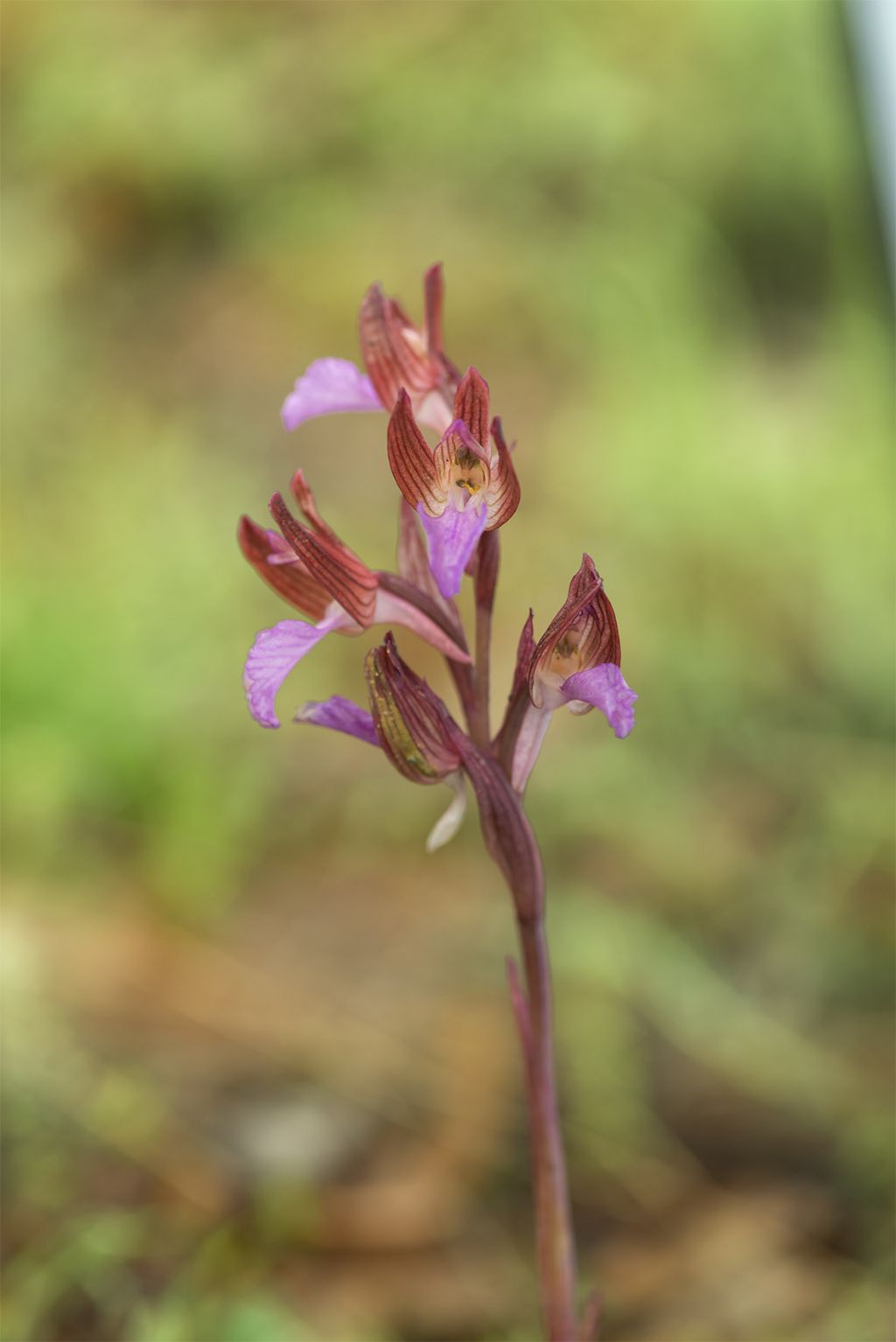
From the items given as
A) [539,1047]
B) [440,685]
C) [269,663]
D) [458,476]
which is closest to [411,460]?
[458,476]

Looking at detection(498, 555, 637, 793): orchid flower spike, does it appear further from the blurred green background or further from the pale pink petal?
the blurred green background

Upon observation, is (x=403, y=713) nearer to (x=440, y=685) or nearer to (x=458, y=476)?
(x=458, y=476)

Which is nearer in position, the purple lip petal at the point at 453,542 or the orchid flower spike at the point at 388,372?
the purple lip petal at the point at 453,542

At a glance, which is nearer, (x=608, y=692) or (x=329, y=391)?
(x=608, y=692)

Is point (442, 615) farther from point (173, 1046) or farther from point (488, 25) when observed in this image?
point (488, 25)

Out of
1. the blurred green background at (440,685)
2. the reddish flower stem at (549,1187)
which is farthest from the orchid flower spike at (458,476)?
the blurred green background at (440,685)

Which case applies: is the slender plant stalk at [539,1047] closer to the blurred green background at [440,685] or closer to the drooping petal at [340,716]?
the drooping petal at [340,716]
